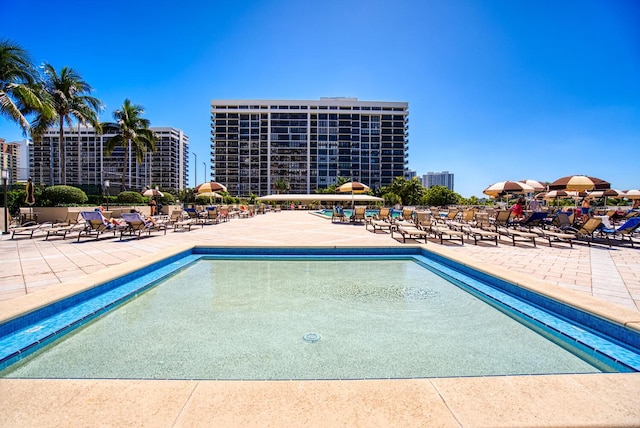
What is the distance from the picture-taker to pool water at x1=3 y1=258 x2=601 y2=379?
268cm

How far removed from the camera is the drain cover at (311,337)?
3.26 m

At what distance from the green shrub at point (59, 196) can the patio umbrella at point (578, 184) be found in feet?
75.0

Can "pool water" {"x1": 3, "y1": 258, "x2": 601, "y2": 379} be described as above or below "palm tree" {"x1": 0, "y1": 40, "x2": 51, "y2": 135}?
below

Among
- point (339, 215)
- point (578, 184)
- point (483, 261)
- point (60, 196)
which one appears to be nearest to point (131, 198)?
point (60, 196)

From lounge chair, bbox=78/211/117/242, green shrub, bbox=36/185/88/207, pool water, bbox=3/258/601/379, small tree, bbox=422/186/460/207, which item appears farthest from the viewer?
small tree, bbox=422/186/460/207

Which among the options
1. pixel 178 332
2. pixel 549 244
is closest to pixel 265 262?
pixel 178 332

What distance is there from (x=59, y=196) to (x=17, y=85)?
5.38 meters

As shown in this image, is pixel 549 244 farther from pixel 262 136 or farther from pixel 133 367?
pixel 262 136

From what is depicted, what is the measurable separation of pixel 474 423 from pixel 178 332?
310 cm

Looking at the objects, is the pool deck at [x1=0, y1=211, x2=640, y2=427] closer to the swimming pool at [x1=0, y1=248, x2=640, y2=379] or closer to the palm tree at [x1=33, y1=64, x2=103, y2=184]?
the swimming pool at [x1=0, y1=248, x2=640, y2=379]

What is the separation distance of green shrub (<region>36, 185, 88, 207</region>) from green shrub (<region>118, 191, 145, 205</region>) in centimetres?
404

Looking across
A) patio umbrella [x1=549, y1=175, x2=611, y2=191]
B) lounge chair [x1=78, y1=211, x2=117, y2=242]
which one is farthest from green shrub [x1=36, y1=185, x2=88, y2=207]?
patio umbrella [x1=549, y1=175, x2=611, y2=191]

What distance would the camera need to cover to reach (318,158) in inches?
3292

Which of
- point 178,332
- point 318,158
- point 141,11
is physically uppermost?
point 318,158
